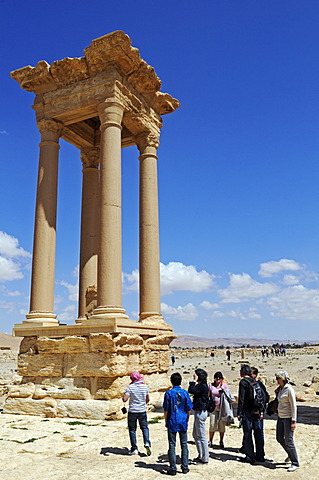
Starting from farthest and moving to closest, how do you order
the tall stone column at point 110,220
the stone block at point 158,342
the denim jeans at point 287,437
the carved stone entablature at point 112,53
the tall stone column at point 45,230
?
1. the carved stone entablature at point 112,53
2. the tall stone column at point 45,230
3. the stone block at point 158,342
4. the tall stone column at point 110,220
5. the denim jeans at point 287,437

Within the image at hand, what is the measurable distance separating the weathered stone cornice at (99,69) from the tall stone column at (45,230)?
1657mm

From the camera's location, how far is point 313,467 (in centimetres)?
774

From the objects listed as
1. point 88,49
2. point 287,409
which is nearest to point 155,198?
point 88,49

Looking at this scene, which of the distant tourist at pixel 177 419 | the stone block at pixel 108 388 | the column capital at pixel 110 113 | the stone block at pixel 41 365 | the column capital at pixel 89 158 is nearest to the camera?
the distant tourist at pixel 177 419

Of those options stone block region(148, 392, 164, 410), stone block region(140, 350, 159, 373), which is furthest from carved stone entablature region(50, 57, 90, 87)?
stone block region(148, 392, 164, 410)

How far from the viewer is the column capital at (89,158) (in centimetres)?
1936

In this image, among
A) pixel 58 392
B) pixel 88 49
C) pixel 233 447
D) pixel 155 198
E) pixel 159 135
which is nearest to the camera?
pixel 233 447

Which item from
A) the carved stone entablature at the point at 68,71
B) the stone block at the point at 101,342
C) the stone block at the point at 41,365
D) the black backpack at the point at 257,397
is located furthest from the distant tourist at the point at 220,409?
the carved stone entablature at the point at 68,71

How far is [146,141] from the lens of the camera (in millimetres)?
17688

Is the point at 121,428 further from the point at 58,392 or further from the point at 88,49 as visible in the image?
the point at 88,49

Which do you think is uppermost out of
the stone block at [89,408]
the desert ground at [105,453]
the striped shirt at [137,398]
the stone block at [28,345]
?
the stone block at [28,345]

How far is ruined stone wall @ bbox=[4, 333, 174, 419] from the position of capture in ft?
41.0

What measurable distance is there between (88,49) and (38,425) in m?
12.3

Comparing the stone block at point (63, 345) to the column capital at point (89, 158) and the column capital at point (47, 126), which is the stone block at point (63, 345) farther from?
the column capital at point (89, 158)
